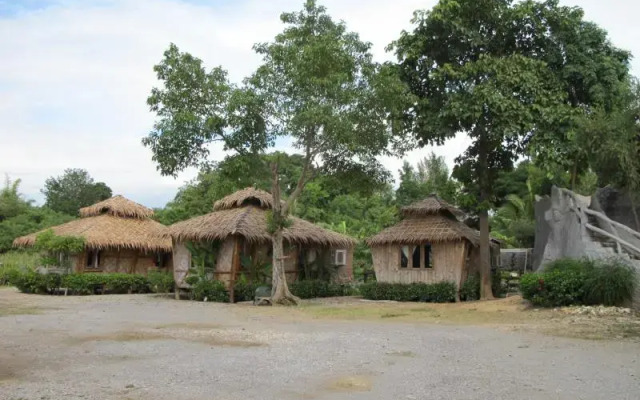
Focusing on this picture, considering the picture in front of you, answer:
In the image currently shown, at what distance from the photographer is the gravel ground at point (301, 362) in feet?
21.0

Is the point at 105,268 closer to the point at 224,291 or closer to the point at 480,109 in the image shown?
the point at 224,291

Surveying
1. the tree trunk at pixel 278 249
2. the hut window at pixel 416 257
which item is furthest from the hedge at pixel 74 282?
the hut window at pixel 416 257

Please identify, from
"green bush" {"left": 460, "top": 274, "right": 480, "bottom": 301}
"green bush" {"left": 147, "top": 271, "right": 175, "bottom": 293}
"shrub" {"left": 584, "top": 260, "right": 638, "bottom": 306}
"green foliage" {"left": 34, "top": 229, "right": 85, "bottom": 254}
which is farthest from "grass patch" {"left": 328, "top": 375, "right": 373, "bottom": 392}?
"green foliage" {"left": 34, "top": 229, "right": 85, "bottom": 254}

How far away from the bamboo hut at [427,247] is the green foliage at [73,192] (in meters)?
29.4

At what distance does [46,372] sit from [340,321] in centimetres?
745

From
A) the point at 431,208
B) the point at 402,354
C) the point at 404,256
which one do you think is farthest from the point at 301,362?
the point at 404,256

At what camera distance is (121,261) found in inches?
1040

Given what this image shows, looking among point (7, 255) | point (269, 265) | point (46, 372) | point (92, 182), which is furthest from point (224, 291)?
point (92, 182)

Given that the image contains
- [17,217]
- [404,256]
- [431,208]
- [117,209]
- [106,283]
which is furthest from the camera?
[17,217]

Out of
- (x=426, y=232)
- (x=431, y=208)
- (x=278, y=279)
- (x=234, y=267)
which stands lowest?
(x=278, y=279)

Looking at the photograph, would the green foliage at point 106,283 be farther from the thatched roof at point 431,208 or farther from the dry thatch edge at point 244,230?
the thatched roof at point 431,208

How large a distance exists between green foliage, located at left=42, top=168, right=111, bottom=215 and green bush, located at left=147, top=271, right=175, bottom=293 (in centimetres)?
2179

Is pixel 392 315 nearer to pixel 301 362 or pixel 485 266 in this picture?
pixel 485 266

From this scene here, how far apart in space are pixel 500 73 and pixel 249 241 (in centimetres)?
967
